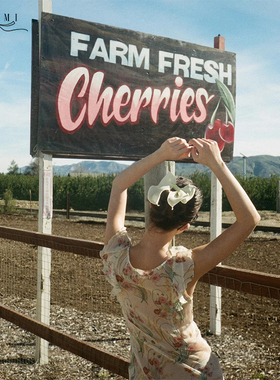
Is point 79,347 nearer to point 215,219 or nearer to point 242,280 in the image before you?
point 242,280

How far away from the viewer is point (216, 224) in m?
5.28

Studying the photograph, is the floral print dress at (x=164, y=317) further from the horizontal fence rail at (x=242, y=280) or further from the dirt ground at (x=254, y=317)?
the dirt ground at (x=254, y=317)

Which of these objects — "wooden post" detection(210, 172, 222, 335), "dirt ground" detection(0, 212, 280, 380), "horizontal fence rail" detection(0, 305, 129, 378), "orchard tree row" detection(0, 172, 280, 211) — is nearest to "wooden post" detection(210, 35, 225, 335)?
"wooden post" detection(210, 172, 222, 335)

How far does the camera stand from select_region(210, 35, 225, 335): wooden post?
4949 millimetres

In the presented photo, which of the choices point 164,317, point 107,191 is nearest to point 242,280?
point 164,317

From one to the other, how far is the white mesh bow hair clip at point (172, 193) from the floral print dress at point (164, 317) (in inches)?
7.6

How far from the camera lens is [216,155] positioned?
5.11ft

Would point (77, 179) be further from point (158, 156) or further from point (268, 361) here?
point (158, 156)

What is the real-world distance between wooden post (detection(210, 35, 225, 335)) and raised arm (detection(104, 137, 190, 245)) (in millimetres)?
3246

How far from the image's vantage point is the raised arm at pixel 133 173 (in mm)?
1620

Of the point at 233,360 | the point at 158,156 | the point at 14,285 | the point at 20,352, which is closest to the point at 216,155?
the point at 158,156

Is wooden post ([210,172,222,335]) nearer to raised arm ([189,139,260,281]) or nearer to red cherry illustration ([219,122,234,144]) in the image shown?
red cherry illustration ([219,122,234,144])

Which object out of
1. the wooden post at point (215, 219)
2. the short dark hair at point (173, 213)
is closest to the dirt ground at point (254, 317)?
the wooden post at point (215, 219)

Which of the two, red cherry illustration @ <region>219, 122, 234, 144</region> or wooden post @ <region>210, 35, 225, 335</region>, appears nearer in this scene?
wooden post @ <region>210, 35, 225, 335</region>
